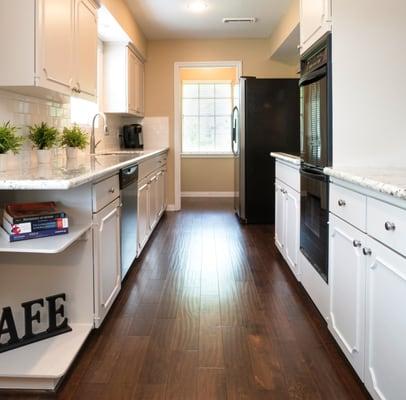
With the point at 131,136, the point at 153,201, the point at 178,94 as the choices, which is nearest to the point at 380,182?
the point at 153,201

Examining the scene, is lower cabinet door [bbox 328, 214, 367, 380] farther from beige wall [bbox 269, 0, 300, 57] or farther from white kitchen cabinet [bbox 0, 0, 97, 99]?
beige wall [bbox 269, 0, 300, 57]

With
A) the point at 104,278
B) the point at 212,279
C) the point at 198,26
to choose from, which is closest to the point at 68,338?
the point at 104,278

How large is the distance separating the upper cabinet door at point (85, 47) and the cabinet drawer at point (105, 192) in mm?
763

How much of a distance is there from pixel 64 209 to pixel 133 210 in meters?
1.19

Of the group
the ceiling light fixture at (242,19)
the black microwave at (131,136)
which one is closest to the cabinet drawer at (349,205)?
the ceiling light fixture at (242,19)

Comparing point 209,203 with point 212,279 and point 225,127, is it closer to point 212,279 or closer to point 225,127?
point 225,127

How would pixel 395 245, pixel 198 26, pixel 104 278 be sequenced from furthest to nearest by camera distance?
pixel 198 26, pixel 104 278, pixel 395 245

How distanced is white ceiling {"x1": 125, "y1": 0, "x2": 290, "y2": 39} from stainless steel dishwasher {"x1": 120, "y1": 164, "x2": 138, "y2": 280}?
7.68 feet

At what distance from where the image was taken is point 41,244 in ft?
6.12

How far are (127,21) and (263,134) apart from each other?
2.02m

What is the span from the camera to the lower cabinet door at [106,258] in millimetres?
2264

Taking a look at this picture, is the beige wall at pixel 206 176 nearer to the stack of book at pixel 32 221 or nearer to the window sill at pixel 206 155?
the window sill at pixel 206 155

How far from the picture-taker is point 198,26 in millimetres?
5625

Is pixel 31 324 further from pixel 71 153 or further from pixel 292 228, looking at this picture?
pixel 292 228
